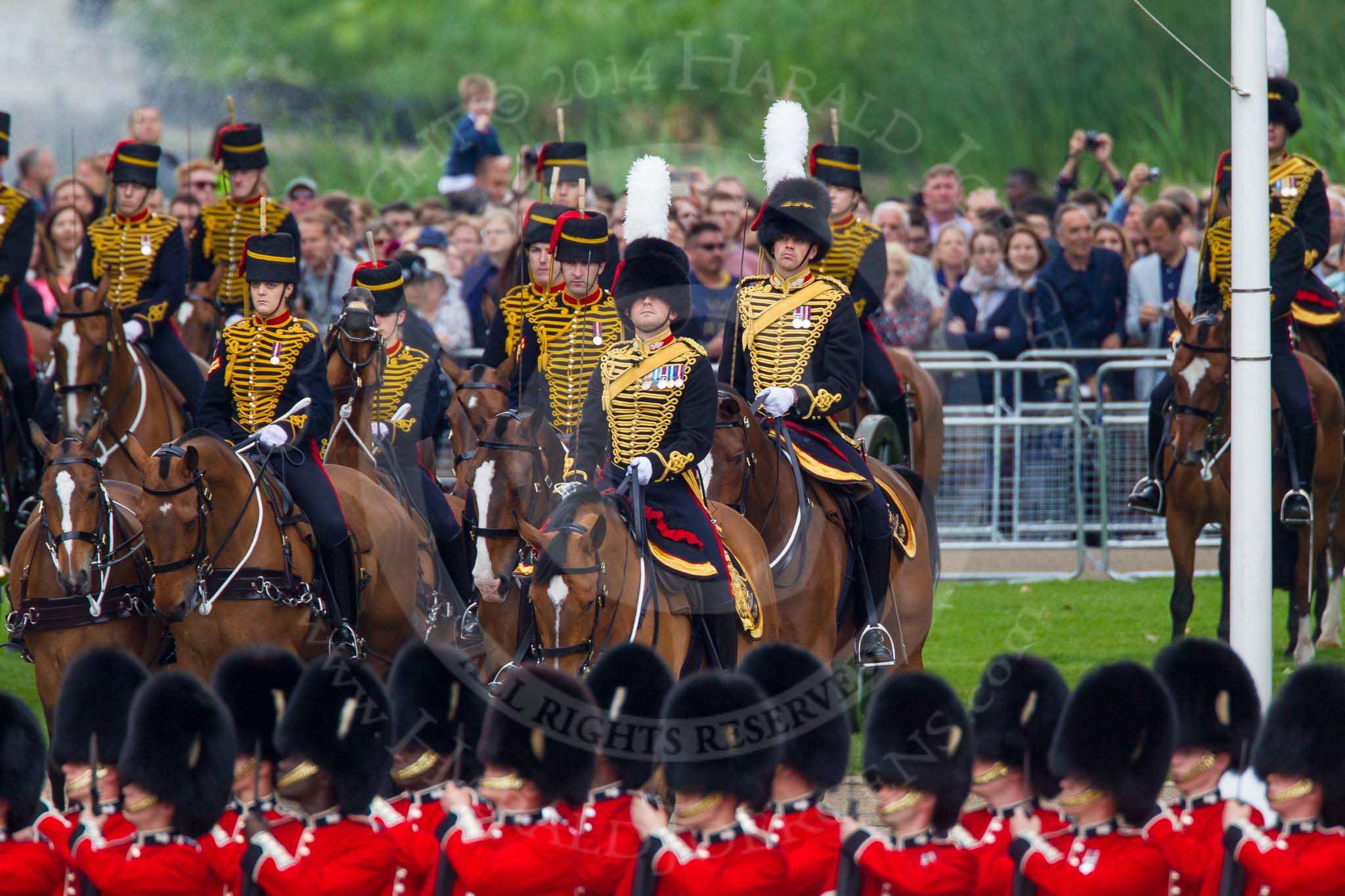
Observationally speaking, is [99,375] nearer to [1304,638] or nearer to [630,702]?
[630,702]

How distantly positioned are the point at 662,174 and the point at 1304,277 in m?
4.83

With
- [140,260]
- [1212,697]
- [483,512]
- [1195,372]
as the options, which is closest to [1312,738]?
[1212,697]

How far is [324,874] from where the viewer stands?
5.88m

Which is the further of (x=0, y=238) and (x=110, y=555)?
(x=0, y=238)

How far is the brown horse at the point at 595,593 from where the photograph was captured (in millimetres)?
7441

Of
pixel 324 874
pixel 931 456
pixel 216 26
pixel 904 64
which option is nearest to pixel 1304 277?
pixel 931 456

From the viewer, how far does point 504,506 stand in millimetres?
8891

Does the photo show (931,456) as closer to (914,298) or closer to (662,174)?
(914,298)

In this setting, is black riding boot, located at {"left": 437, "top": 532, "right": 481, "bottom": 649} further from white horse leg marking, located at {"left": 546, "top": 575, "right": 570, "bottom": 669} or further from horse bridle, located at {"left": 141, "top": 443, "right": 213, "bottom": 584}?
white horse leg marking, located at {"left": 546, "top": 575, "right": 570, "bottom": 669}

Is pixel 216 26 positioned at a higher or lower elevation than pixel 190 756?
higher

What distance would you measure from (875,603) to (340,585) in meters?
2.30

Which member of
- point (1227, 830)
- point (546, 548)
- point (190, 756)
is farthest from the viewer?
point (546, 548)

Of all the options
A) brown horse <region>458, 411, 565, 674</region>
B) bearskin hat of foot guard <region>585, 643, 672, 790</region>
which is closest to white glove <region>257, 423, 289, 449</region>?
brown horse <region>458, 411, 565, 674</region>

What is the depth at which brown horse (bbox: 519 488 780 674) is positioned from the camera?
7441 millimetres
